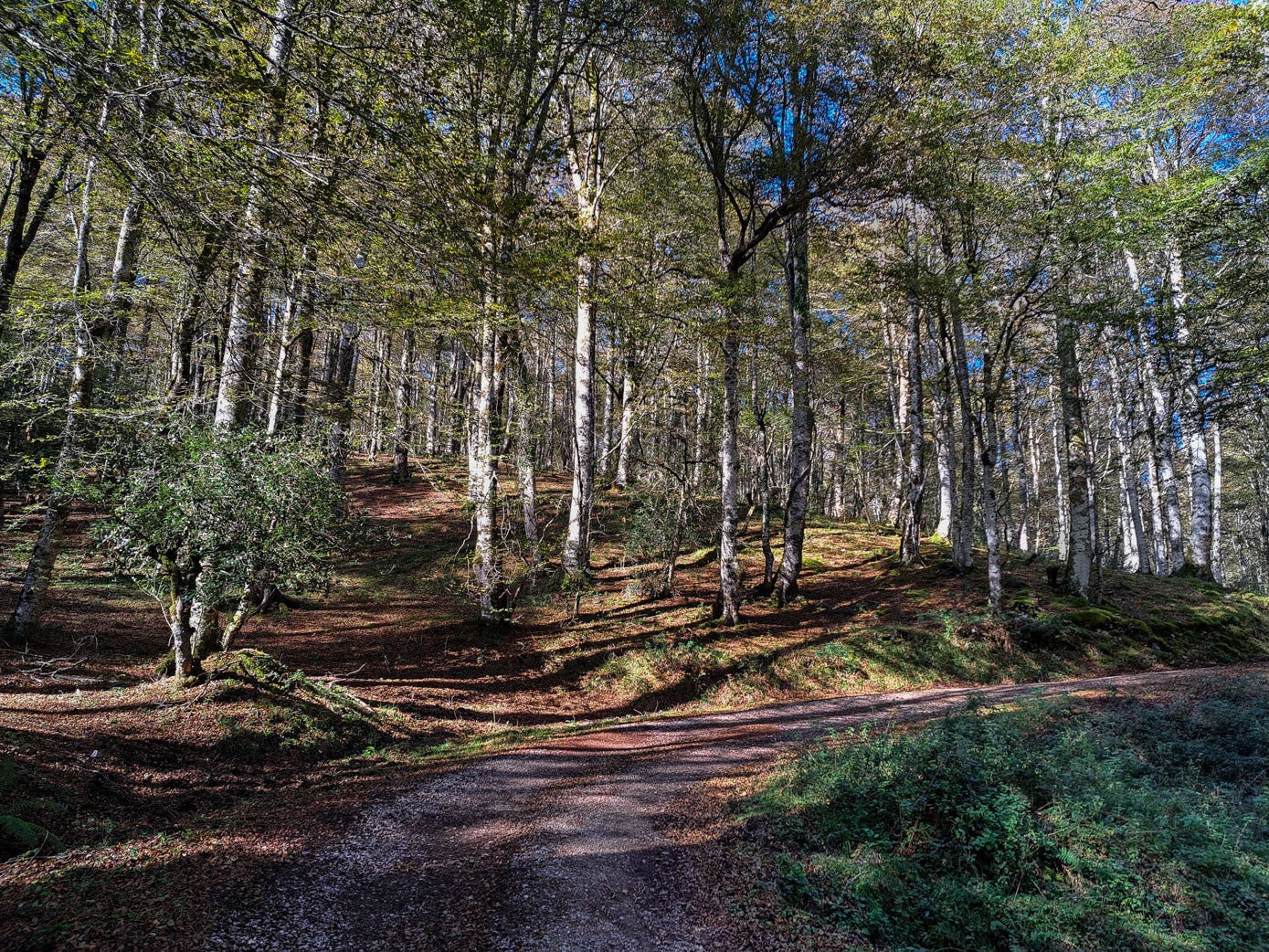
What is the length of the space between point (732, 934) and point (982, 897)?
6.11ft

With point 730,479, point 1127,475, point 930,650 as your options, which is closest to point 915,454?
point 930,650

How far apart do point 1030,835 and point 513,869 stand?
4.17 meters

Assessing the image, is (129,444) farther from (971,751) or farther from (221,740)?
(971,751)

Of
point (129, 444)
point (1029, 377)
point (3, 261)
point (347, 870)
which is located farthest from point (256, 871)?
point (1029, 377)

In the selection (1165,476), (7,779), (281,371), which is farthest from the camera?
(1165,476)

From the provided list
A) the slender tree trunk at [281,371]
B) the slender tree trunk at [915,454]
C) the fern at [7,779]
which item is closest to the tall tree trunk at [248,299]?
the slender tree trunk at [281,371]

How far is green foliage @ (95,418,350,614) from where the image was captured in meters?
6.79

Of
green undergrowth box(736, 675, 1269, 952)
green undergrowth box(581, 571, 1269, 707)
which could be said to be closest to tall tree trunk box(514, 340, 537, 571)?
green undergrowth box(581, 571, 1269, 707)

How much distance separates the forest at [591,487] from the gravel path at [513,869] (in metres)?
0.06

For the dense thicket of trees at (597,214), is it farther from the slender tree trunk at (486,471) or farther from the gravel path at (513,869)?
the gravel path at (513,869)

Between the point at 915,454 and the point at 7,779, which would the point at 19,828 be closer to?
the point at 7,779

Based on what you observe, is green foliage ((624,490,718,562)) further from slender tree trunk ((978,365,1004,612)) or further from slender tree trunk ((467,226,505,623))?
slender tree trunk ((978,365,1004,612))

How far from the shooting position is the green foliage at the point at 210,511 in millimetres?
6793

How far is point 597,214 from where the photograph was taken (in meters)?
14.6
